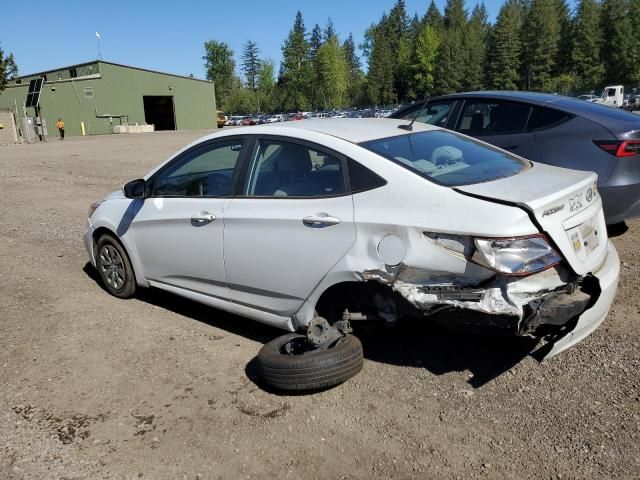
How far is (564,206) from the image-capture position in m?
3.17

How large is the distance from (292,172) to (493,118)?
11.2 feet

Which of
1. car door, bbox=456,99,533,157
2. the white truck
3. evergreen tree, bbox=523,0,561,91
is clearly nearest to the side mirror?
car door, bbox=456,99,533,157

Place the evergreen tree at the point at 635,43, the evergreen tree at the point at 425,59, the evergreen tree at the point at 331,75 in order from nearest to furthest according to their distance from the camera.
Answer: the evergreen tree at the point at 635,43 < the evergreen tree at the point at 425,59 < the evergreen tree at the point at 331,75

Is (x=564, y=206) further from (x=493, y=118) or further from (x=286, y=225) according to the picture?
(x=493, y=118)

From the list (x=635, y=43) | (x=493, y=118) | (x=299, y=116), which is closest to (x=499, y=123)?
(x=493, y=118)

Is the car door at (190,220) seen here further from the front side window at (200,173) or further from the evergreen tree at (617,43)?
the evergreen tree at (617,43)

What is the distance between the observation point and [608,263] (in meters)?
3.46

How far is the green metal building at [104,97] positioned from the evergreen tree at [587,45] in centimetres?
6020

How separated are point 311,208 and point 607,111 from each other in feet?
12.9

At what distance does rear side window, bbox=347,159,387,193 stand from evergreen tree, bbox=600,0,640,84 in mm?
89003

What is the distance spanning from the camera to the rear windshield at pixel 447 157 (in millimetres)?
3459

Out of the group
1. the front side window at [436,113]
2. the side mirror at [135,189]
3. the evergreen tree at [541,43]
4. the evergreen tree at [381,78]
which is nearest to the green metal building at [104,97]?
the front side window at [436,113]

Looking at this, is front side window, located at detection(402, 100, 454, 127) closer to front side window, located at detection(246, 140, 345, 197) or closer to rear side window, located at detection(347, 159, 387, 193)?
front side window, located at detection(246, 140, 345, 197)

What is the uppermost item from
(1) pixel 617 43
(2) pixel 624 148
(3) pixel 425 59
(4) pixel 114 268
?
(3) pixel 425 59
